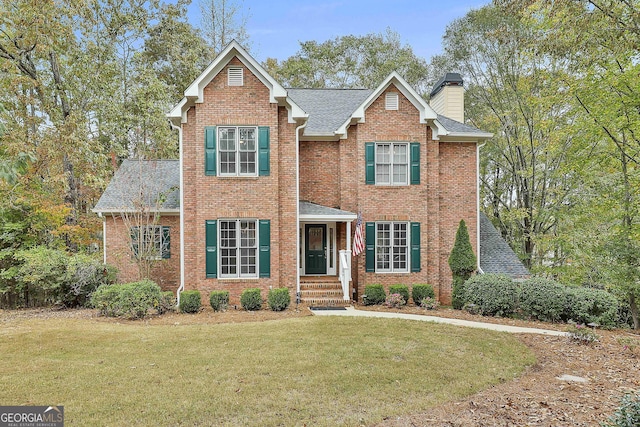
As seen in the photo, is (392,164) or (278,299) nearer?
(278,299)

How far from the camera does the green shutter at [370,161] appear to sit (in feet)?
47.2

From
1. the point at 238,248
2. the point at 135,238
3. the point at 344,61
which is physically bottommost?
the point at 238,248

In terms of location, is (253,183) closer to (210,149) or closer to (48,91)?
(210,149)

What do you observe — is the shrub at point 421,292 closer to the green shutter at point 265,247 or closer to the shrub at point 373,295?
the shrub at point 373,295

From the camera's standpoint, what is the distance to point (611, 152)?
15.1 meters

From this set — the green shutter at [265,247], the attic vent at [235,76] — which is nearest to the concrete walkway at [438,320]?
the green shutter at [265,247]

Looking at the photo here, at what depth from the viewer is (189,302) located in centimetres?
1230

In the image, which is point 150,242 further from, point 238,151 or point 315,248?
point 315,248

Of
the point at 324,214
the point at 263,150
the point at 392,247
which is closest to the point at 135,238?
the point at 263,150

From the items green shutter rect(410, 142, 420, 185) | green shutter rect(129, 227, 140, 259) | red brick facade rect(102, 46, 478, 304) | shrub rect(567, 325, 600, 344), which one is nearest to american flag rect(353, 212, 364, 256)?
red brick facade rect(102, 46, 478, 304)

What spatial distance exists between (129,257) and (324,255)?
7.37 meters

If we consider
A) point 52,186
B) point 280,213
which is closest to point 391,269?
point 280,213

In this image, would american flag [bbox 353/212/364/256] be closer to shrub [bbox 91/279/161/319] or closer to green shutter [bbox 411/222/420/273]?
green shutter [bbox 411/222/420/273]

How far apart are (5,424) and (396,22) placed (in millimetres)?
31158
